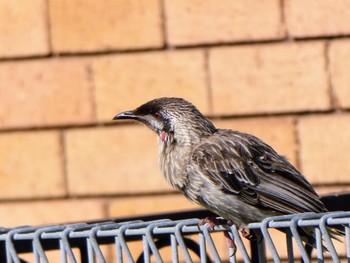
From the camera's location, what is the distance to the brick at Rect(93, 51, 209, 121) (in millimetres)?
7367

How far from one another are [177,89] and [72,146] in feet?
2.66

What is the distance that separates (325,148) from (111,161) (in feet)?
4.71

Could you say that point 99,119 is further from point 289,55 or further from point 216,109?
point 289,55

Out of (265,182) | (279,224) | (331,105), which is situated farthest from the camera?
(331,105)

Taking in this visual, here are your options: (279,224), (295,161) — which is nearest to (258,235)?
Result: (279,224)

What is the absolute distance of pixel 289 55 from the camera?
724 cm

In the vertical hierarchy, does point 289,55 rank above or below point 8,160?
above

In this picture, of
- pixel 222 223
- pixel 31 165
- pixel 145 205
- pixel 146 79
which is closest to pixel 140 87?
pixel 146 79

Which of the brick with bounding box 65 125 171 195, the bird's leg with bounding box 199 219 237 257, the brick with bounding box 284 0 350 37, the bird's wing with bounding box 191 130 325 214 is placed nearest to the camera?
the bird's leg with bounding box 199 219 237 257

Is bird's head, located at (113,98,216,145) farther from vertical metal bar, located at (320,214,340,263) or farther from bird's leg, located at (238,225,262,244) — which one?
vertical metal bar, located at (320,214,340,263)

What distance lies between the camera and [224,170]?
17.1 feet

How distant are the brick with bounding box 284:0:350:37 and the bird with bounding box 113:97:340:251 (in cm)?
176

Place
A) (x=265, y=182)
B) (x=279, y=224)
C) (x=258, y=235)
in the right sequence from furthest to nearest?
(x=265, y=182), (x=258, y=235), (x=279, y=224)

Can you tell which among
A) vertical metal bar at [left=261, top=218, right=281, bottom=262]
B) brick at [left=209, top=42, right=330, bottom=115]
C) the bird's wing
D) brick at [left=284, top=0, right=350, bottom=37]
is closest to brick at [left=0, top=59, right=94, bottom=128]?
brick at [left=209, top=42, right=330, bottom=115]
